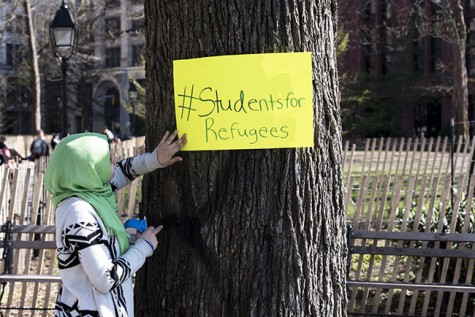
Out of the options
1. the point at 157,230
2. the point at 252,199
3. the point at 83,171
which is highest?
the point at 83,171

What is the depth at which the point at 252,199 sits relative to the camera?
2.99 m

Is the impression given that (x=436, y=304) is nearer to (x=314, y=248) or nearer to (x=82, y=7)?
(x=314, y=248)

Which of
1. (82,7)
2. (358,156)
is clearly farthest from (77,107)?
(358,156)

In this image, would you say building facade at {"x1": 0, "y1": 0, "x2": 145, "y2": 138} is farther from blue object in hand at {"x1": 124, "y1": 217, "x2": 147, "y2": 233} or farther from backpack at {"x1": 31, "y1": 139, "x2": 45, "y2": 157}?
blue object in hand at {"x1": 124, "y1": 217, "x2": 147, "y2": 233}

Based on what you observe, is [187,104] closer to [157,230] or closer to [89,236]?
[157,230]

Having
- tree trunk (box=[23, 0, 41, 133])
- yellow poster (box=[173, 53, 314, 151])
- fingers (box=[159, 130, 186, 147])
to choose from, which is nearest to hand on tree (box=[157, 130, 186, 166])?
fingers (box=[159, 130, 186, 147])

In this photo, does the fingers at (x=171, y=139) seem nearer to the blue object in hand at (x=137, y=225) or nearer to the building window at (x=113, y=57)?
the blue object in hand at (x=137, y=225)

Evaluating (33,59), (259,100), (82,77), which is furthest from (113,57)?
(259,100)

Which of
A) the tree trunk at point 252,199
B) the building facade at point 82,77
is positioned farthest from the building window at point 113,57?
the tree trunk at point 252,199

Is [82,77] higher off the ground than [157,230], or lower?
higher

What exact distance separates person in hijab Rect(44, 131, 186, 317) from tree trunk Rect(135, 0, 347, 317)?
22 centimetres

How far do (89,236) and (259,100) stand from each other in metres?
0.83

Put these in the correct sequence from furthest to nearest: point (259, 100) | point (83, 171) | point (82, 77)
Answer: point (82, 77), point (259, 100), point (83, 171)

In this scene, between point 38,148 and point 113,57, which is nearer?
point 38,148
